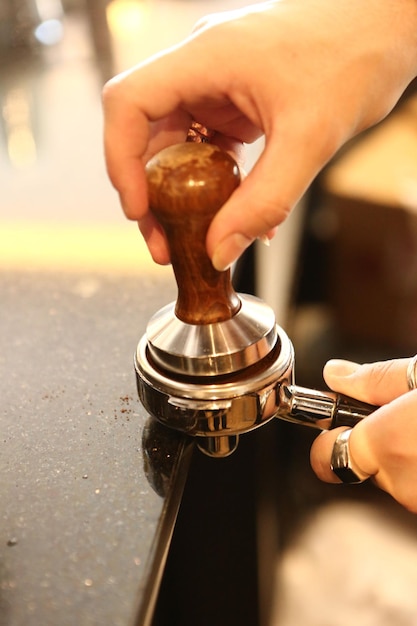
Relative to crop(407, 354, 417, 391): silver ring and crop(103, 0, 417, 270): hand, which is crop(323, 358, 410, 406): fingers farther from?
crop(103, 0, 417, 270): hand

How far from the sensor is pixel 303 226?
5.35 ft

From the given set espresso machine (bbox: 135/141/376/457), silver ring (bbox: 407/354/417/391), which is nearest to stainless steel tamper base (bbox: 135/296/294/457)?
espresso machine (bbox: 135/141/376/457)

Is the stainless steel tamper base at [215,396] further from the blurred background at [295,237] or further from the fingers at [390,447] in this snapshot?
the blurred background at [295,237]

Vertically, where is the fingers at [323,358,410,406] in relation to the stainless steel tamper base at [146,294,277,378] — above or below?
below

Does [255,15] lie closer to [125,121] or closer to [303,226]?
[125,121]

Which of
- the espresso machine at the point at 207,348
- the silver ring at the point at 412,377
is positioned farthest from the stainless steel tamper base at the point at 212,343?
the silver ring at the point at 412,377

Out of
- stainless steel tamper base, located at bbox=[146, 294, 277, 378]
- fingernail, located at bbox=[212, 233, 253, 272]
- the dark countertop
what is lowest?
the dark countertop

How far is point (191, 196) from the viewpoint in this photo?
17.3 inches

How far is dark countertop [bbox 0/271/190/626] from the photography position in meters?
0.40

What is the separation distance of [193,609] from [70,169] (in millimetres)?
550

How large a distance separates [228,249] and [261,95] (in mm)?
125

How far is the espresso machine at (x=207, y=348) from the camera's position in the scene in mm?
447

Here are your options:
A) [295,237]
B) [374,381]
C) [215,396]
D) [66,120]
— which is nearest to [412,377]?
[374,381]

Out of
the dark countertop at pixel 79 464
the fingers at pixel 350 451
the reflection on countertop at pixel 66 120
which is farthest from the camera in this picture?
the reflection on countertop at pixel 66 120
